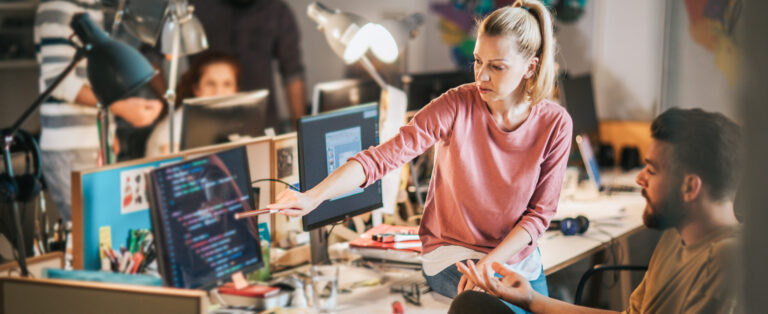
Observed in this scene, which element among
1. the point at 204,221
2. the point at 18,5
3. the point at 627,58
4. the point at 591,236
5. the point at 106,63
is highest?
the point at 18,5

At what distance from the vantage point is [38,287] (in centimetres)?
146

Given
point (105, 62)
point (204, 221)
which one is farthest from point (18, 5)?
point (204, 221)

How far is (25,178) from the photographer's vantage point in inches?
66.9

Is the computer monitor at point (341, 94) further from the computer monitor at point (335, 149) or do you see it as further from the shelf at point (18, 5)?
the shelf at point (18, 5)

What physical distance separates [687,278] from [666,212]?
0.14 m

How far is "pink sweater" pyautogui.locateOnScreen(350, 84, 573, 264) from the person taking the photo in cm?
177

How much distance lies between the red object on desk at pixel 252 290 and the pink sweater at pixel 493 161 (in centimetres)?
44

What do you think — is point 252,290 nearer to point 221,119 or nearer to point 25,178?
point 25,178

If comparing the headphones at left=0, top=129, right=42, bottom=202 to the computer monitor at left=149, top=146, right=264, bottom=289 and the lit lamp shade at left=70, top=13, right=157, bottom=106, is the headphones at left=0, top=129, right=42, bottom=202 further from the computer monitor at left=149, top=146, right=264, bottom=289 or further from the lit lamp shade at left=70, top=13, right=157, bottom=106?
the computer monitor at left=149, top=146, right=264, bottom=289

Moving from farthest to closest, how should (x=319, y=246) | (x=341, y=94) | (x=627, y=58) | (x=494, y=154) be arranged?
(x=627, y=58) → (x=341, y=94) → (x=319, y=246) → (x=494, y=154)

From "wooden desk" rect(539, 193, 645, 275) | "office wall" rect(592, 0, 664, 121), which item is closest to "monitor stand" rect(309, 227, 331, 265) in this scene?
"wooden desk" rect(539, 193, 645, 275)

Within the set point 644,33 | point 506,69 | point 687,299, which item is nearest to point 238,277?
point 506,69

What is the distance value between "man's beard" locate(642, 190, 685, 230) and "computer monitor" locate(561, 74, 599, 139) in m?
2.10

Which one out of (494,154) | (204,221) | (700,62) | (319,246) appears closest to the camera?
(700,62)
